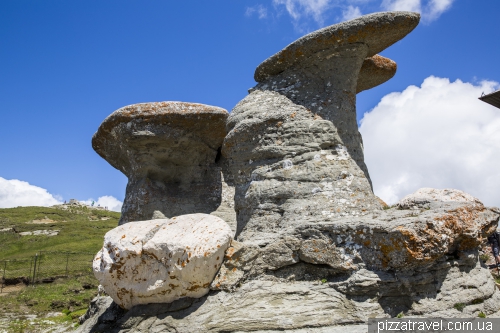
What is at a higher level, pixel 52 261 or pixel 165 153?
pixel 165 153

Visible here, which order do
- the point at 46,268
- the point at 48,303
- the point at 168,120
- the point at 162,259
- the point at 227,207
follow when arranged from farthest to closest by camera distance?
1. the point at 46,268
2. the point at 48,303
3. the point at 227,207
4. the point at 168,120
5. the point at 162,259

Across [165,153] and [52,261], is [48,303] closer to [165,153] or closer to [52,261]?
[165,153]

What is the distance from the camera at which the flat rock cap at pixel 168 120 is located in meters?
9.56

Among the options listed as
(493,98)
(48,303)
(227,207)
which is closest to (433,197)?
(227,207)

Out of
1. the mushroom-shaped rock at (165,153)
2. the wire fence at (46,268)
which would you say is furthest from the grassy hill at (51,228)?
the mushroom-shaped rock at (165,153)

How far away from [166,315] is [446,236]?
11.9ft

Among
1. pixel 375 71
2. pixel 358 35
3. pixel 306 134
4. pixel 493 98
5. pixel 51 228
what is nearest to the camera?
pixel 306 134

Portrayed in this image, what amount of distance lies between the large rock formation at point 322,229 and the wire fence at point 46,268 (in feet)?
51.0

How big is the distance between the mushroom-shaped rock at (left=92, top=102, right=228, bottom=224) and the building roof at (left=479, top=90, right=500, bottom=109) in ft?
44.7

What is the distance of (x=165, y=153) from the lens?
33.5 ft

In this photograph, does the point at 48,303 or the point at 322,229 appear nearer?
the point at 322,229

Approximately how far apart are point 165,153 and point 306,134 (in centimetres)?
466

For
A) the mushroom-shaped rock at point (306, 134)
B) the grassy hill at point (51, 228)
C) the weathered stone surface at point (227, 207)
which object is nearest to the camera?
the mushroom-shaped rock at point (306, 134)

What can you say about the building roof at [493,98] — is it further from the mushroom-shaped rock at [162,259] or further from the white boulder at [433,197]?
the mushroom-shaped rock at [162,259]
